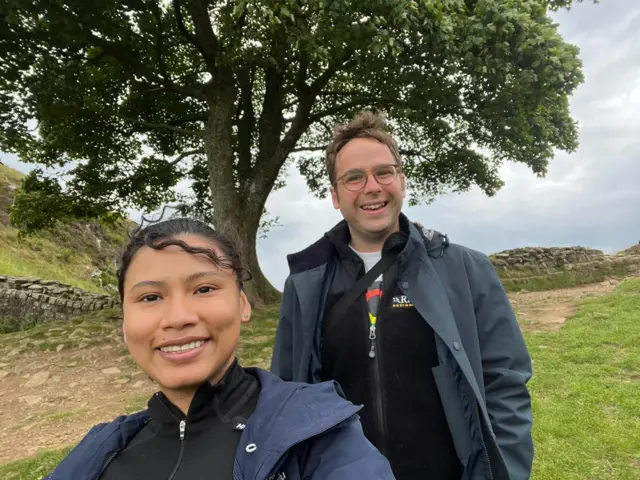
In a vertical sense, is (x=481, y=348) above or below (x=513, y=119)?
below

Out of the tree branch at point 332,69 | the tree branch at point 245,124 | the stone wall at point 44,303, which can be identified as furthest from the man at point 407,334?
the stone wall at point 44,303

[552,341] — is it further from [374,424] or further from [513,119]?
[374,424]

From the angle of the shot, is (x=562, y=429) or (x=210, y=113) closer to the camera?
(x=562, y=429)

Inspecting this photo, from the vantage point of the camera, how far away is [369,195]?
2479 mm

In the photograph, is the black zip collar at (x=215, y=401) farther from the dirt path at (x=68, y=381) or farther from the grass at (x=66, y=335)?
the grass at (x=66, y=335)

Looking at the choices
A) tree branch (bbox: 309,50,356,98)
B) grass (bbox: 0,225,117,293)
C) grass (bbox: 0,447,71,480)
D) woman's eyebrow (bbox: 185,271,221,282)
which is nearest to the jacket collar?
woman's eyebrow (bbox: 185,271,221,282)

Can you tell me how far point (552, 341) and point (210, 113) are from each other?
1032cm

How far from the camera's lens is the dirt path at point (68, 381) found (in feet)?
22.6

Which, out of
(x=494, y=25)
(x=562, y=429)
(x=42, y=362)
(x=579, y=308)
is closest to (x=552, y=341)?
(x=579, y=308)

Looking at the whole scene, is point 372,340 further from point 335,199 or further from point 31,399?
point 31,399

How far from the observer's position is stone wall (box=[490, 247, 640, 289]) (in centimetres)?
1728

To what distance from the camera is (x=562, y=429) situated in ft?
18.7

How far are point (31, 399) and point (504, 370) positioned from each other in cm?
906

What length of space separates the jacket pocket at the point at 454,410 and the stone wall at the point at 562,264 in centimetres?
1616
